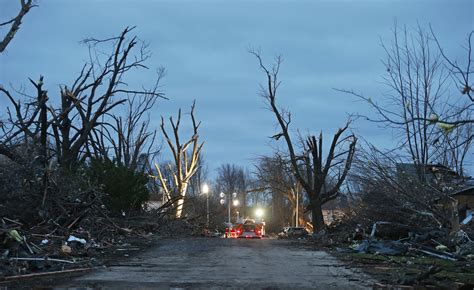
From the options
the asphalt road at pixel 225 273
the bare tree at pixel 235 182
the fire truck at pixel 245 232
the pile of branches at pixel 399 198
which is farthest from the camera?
the bare tree at pixel 235 182

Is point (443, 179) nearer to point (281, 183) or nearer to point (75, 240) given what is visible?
point (75, 240)

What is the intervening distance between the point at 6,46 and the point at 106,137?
15.3m

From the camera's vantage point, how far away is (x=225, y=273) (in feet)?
29.0

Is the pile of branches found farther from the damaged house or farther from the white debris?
the white debris

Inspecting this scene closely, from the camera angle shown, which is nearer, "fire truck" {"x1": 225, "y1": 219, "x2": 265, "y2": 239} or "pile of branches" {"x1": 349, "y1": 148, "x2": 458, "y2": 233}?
"pile of branches" {"x1": 349, "y1": 148, "x2": 458, "y2": 233}

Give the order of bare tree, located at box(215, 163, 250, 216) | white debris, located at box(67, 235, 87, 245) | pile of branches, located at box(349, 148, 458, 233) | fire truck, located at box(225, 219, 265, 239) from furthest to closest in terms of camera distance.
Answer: bare tree, located at box(215, 163, 250, 216)
fire truck, located at box(225, 219, 265, 239)
pile of branches, located at box(349, 148, 458, 233)
white debris, located at box(67, 235, 87, 245)

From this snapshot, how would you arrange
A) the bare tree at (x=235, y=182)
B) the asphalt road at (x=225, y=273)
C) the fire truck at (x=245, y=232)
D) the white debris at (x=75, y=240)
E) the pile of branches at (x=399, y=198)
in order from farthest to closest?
the bare tree at (x=235, y=182) → the fire truck at (x=245, y=232) → the pile of branches at (x=399, y=198) → the white debris at (x=75, y=240) → the asphalt road at (x=225, y=273)

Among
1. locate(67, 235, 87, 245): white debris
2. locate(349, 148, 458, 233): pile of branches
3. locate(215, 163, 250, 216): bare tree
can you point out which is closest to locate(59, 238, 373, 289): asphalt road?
locate(67, 235, 87, 245): white debris

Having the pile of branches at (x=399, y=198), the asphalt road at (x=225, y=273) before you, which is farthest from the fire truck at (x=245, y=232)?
the asphalt road at (x=225, y=273)

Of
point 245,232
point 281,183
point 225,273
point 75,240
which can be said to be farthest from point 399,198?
point 281,183

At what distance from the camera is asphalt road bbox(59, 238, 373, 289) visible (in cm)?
755

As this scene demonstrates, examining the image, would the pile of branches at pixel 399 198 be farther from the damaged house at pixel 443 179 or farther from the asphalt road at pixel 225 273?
the asphalt road at pixel 225 273

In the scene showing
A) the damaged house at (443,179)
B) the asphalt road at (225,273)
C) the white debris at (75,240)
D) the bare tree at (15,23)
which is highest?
the bare tree at (15,23)

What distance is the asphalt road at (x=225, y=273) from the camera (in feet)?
24.8
